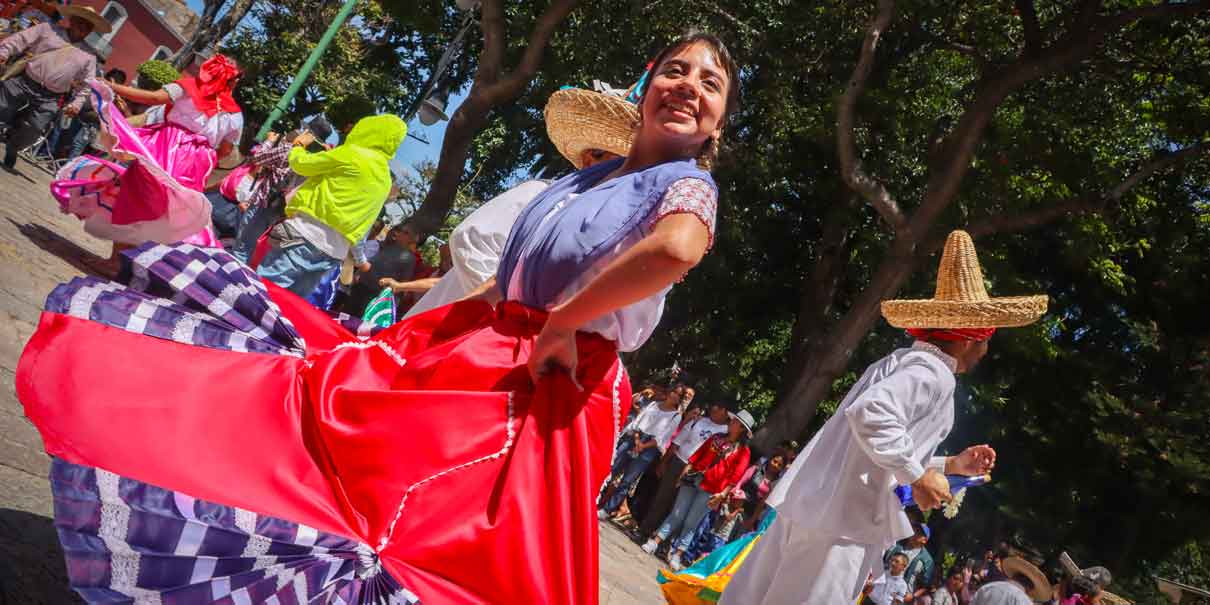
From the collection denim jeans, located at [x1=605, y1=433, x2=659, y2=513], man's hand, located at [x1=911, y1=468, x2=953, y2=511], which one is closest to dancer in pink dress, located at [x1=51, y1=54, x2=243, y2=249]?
man's hand, located at [x1=911, y1=468, x2=953, y2=511]

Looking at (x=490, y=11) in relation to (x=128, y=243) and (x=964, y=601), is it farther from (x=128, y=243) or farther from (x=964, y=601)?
(x=964, y=601)

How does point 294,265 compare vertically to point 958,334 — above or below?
below

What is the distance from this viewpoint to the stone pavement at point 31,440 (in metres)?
2.39

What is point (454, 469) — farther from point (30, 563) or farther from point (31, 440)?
point (31, 440)

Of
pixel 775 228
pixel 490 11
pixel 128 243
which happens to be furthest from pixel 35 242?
pixel 775 228

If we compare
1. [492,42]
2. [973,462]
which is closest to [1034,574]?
[973,462]

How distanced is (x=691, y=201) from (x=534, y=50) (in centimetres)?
1214

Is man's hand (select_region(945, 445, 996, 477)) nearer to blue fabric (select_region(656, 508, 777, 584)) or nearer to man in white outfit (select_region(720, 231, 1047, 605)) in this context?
man in white outfit (select_region(720, 231, 1047, 605))

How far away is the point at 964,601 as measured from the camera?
543 inches

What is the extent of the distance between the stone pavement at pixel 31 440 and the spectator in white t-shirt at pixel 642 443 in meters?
1.20

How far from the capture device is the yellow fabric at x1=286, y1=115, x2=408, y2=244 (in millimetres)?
6234

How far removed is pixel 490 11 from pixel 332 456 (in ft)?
40.3

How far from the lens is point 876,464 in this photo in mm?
3596

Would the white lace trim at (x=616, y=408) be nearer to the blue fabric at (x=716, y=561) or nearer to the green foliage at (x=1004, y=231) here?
the blue fabric at (x=716, y=561)
